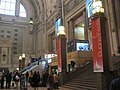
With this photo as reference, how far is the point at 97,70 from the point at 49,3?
19.5m

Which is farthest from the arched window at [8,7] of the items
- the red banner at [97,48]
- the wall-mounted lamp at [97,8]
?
the red banner at [97,48]

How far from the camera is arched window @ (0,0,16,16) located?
2838cm

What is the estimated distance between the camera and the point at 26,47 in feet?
93.5

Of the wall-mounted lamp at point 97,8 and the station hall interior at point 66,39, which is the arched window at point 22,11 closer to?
the station hall interior at point 66,39

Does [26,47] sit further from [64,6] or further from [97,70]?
[97,70]

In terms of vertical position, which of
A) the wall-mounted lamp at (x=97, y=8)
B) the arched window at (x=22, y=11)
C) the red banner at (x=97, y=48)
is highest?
the arched window at (x=22, y=11)

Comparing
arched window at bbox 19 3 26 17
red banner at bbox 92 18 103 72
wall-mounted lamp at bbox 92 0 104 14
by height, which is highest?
arched window at bbox 19 3 26 17

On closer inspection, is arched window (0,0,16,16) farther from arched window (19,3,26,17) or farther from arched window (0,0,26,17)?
arched window (19,3,26,17)

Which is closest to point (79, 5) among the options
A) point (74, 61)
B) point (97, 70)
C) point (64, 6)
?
point (64, 6)

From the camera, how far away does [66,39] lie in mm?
12320

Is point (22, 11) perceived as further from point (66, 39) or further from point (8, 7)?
point (66, 39)

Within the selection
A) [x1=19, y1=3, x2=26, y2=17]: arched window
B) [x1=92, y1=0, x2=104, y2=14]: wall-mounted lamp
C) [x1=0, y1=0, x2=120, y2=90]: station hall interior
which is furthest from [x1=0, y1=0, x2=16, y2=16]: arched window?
[x1=92, y1=0, x2=104, y2=14]: wall-mounted lamp

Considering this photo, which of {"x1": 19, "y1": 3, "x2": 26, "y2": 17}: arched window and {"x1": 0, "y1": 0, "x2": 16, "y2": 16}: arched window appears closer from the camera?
{"x1": 0, "y1": 0, "x2": 16, "y2": 16}: arched window

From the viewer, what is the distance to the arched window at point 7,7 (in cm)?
2838
